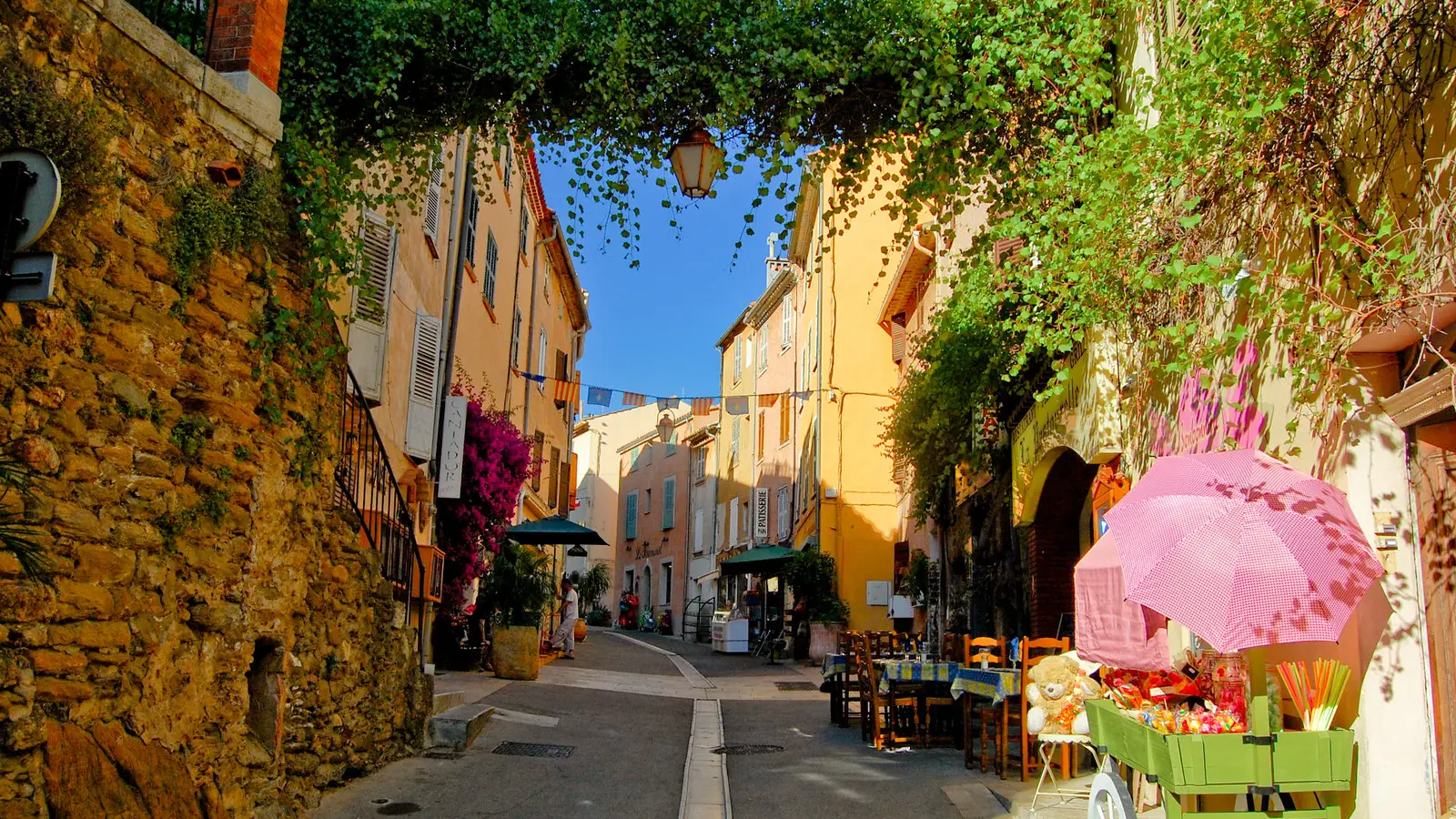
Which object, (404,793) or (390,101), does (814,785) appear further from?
(390,101)

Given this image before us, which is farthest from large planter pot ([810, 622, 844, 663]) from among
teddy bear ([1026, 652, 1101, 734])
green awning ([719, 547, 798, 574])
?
teddy bear ([1026, 652, 1101, 734])

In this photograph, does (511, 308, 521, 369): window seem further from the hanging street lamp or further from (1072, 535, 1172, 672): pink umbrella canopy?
(1072, 535, 1172, 672): pink umbrella canopy

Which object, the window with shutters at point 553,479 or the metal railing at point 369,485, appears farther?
the window with shutters at point 553,479

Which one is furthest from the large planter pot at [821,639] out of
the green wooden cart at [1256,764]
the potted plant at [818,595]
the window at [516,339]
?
the green wooden cart at [1256,764]

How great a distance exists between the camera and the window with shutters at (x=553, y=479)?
27406 millimetres

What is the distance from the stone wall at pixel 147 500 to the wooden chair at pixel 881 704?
5184 mm

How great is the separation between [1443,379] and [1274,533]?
2.82 ft

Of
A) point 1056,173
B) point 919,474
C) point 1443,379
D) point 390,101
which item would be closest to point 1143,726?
point 1443,379

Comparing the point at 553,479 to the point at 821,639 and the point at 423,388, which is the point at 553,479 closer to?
the point at 821,639

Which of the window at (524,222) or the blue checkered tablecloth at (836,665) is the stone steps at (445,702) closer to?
the blue checkered tablecloth at (836,665)

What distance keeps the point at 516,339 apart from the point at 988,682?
1499cm

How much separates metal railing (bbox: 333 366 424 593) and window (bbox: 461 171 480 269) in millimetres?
6798

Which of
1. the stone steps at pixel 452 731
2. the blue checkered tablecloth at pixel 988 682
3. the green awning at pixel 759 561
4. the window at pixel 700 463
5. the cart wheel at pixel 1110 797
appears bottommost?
the stone steps at pixel 452 731

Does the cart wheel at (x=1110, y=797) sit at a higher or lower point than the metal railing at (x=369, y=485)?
lower
